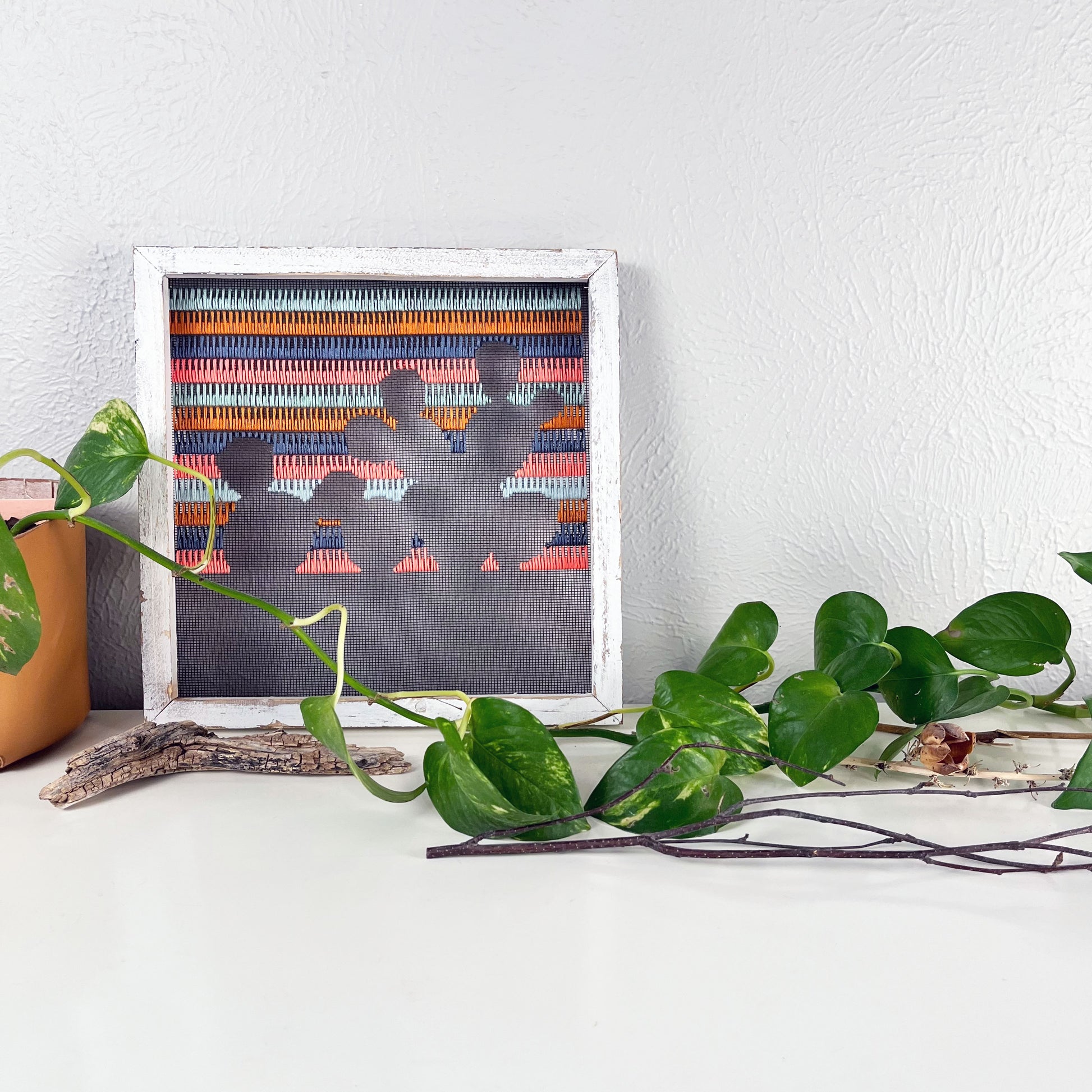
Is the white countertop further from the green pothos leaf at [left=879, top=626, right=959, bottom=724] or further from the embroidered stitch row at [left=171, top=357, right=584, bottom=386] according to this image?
the embroidered stitch row at [left=171, top=357, right=584, bottom=386]

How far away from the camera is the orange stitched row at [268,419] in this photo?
0.74 m

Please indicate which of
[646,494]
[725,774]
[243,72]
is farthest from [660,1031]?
[243,72]

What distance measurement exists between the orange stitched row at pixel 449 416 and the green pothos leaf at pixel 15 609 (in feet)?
1.16

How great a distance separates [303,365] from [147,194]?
0.23m

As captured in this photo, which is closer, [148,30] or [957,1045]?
[957,1045]

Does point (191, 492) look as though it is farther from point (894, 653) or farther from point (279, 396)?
point (894, 653)

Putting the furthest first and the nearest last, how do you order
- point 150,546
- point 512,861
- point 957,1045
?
point 150,546
point 512,861
point 957,1045

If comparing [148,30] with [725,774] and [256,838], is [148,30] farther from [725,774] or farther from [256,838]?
[725,774]

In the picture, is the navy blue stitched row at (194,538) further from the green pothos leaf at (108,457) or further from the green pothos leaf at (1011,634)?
the green pothos leaf at (1011,634)

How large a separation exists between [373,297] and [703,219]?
33 centimetres

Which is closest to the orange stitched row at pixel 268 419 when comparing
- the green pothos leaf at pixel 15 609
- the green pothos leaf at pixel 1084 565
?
the green pothos leaf at pixel 15 609

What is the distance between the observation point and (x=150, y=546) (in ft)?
2.36

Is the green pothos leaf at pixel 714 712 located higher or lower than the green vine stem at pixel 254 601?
lower

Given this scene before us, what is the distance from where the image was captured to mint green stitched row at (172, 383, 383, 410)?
0.74 metres
